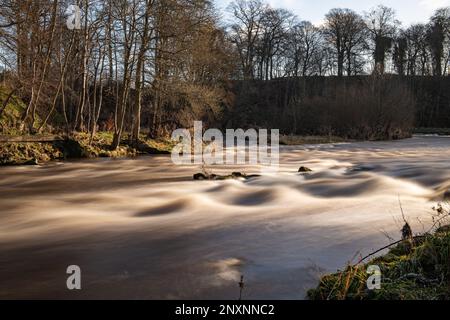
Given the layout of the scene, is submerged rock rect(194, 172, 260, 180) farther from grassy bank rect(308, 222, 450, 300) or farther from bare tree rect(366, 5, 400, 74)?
bare tree rect(366, 5, 400, 74)

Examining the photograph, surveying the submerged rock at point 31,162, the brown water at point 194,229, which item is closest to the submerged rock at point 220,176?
the brown water at point 194,229

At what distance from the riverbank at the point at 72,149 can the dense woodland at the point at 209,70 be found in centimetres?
66

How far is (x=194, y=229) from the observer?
7.78 metres

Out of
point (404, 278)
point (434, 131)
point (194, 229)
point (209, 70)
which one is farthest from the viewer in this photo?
point (434, 131)

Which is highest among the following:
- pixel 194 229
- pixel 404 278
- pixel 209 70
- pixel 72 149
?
pixel 209 70

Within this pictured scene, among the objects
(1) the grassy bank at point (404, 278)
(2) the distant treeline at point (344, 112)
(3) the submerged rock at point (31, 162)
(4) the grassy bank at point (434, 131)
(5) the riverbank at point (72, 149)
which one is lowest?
(1) the grassy bank at point (404, 278)

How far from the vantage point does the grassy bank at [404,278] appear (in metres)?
4.34

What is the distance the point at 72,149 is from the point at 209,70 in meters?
18.7

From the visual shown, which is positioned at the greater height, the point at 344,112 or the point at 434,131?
the point at 344,112

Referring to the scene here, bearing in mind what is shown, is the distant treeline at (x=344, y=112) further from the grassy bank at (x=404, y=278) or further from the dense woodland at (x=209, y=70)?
→ the grassy bank at (x=404, y=278)

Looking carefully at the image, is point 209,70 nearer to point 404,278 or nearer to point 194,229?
point 194,229

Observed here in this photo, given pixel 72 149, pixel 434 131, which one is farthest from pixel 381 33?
pixel 72 149

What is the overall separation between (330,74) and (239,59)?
1881 centimetres

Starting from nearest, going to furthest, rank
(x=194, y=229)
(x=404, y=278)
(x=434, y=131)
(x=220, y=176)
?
(x=404, y=278) → (x=194, y=229) → (x=220, y=176) → (x=434, y=131)
